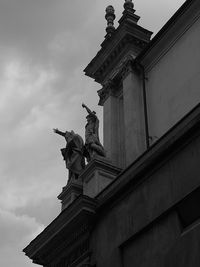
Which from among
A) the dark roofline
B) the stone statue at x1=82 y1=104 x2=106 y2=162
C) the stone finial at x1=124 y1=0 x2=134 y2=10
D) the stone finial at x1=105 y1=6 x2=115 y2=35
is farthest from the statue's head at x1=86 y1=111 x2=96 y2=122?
the stone finial at x1=124 y1=0 x2=134 y2=10

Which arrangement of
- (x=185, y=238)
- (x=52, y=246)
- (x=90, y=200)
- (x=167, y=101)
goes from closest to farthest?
1. (x=185, y=238)
2. (x=90, y=200)
3. (x=52, y=246)
4. (x=167, y=101)

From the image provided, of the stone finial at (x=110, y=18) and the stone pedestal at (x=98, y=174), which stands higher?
the stone finial at (x=110, y=18)

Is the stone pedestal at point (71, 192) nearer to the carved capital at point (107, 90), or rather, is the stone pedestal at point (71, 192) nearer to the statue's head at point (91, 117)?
the statue's head at point (91, 117)

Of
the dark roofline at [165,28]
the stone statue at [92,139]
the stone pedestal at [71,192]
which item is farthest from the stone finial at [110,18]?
the stone pedestal at [71,192]

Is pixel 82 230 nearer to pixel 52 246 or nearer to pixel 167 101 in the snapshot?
pixel 52 246

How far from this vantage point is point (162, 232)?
510 inches

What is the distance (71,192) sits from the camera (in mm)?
17844

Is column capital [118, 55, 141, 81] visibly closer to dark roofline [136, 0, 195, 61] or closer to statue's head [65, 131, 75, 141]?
dark roofline [136, 0, 195, 61]

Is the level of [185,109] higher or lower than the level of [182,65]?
lower

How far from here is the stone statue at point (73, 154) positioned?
1841cm

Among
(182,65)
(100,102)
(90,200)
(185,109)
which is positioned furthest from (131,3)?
(90,200)

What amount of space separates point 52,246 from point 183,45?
691cm

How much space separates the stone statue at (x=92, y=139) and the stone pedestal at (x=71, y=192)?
0.77 m

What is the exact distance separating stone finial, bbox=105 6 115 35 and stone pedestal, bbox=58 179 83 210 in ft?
22.5
